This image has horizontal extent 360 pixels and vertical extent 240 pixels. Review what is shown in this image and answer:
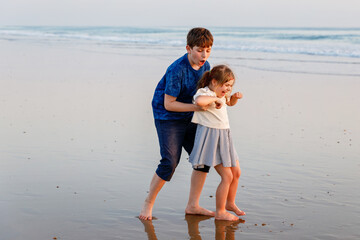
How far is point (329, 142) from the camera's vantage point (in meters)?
6.54

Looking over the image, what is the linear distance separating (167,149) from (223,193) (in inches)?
20.5

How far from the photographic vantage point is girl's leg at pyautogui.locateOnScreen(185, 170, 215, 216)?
13.9 ft

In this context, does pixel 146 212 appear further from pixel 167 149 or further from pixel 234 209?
pixel 234 209

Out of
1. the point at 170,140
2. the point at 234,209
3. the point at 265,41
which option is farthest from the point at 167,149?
the point at 265,41

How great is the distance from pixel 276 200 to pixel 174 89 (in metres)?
1.32

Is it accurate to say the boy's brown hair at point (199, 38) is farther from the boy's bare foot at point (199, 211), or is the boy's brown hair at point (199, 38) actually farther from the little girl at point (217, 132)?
the boy's bare foot at point (199, 211)

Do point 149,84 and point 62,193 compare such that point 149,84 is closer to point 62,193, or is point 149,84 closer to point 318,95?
point 318,95

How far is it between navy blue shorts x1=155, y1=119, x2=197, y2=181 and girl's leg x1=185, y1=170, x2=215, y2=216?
0.77 ft

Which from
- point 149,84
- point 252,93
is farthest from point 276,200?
point 149,84

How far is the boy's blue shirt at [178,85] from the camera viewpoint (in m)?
4.00

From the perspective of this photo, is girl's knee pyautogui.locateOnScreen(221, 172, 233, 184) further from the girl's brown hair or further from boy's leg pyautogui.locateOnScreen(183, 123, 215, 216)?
the girl's brown hair

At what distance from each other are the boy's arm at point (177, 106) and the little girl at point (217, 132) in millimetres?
72

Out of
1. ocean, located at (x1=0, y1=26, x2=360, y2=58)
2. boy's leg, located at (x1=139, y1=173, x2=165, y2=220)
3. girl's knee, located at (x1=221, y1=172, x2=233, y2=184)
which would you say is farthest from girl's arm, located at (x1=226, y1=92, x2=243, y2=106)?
ocean, located at (x1=0, y1=26, x2=360, y2=58)

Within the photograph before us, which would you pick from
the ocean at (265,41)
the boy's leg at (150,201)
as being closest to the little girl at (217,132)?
the boy's leg at (150,201)
